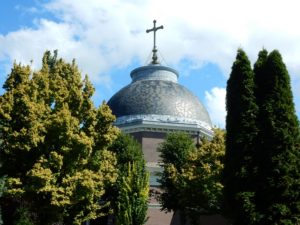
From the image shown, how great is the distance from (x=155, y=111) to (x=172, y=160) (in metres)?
9.85

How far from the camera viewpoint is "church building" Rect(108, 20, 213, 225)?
45.9 m

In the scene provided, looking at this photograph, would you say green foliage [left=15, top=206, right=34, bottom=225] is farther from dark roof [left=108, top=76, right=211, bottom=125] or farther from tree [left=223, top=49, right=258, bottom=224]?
dark roof [left=108, top=76, right=211, bottom=125]

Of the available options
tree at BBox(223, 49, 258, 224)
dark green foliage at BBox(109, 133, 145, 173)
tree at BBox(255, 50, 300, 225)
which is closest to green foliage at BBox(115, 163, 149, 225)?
dark green foliage at BBox(109, 133, 145, 173)

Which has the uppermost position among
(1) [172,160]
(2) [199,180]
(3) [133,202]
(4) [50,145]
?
(1) [172,160]

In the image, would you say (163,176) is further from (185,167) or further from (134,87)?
(134,87)

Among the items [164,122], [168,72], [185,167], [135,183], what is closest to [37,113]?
[135,183]

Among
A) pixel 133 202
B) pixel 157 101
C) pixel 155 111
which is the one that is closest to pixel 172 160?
pixel 133 202

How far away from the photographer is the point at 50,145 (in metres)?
27.0

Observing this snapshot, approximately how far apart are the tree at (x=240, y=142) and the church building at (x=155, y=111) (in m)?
22.0

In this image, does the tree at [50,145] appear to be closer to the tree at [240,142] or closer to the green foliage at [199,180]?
the green foliage at [199,180]

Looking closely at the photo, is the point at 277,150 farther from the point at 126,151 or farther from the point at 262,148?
the point at 126,151

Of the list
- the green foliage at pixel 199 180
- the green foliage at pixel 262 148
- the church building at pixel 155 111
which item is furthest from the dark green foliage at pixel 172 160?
the green foliage at pixel 262 148

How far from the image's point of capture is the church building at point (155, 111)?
45.9 meters

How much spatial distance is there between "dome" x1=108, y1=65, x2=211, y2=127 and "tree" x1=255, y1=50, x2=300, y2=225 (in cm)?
2543
